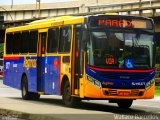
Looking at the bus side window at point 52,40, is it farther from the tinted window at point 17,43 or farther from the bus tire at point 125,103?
the tinted window at point 17,43

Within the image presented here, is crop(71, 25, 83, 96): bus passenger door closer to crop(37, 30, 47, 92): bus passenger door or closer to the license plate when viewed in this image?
the license plate

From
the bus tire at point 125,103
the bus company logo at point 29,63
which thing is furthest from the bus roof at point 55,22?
the bus tire at point 125,103

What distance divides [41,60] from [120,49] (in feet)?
17.4

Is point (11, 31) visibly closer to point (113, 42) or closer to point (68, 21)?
point (68, 21)

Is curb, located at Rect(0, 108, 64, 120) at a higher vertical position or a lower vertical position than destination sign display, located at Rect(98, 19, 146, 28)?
lower

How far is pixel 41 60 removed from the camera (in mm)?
24562

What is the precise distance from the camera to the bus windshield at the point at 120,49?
2000 centimetres

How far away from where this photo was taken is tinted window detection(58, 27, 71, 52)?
846 inches

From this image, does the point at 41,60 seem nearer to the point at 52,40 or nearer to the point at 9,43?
the point at 52,40

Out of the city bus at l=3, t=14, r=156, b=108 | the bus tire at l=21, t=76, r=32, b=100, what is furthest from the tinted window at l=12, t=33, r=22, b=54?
the city bus at l=3, t=14, r=156, b=108

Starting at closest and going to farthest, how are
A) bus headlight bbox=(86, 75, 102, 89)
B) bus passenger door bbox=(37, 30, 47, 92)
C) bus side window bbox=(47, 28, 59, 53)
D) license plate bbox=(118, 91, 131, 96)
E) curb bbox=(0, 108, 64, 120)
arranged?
curb bbox=(0, 108, 64, 120) → bus headlight bbox=(86, 75, 102, 89) → license plate bbox=(118, 91, 131, 96) → bus side window bbox=(47, 28, 59, 53) → bus passenger door bbox=(37, 30, 47, 92)

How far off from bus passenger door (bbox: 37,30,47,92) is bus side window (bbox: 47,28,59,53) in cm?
59

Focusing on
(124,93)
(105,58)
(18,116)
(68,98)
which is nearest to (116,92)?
(124,93)

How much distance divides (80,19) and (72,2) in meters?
75.6
